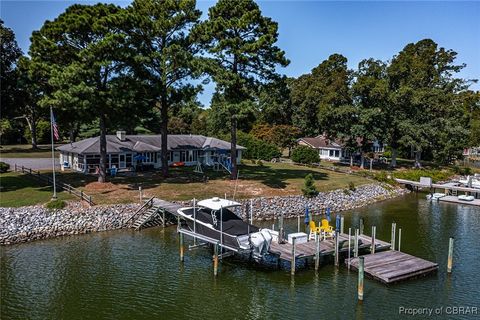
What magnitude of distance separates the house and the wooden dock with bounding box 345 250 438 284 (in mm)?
30296

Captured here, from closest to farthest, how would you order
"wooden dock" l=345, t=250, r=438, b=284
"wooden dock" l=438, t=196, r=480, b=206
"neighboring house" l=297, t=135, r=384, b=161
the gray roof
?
"wooden dock" l=345, t=250, r=438, b=284, "wooden dock" l=438, t=196, r=480, b=206, the gray roof, "neighboring house" l=297, t=135, r=384, b=161

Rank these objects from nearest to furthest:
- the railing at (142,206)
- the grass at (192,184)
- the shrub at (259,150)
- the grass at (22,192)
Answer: the grass at (22,192) → the railing at (142,206) → the grass at (192,184) → the shrub at (259,150)

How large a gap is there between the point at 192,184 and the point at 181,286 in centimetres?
2122

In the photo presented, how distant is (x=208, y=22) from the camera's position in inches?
1631

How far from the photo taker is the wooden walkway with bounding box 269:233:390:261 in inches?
963

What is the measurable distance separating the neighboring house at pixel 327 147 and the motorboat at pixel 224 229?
5198 cm

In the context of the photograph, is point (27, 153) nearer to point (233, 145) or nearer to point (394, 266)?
point (233, 145)

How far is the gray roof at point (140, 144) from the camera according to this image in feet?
153

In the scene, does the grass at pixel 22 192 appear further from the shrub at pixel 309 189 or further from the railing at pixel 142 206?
the shrub at pixel 309 189

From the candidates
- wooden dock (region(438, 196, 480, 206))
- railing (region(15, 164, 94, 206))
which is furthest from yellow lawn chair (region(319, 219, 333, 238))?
wooden dock (region(438, 196, 480, 206))

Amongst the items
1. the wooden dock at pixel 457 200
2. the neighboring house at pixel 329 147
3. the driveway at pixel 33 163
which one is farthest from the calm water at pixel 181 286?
the neighboring house at pixel 329 147

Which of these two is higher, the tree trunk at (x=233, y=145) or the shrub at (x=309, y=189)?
the tree trunk at (x=233, y=145)

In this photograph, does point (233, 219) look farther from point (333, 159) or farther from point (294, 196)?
point (333, 159)

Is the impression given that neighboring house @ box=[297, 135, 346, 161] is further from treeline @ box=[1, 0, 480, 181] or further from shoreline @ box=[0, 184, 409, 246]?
shoreline @ box=[0, 184, 409, 246]
